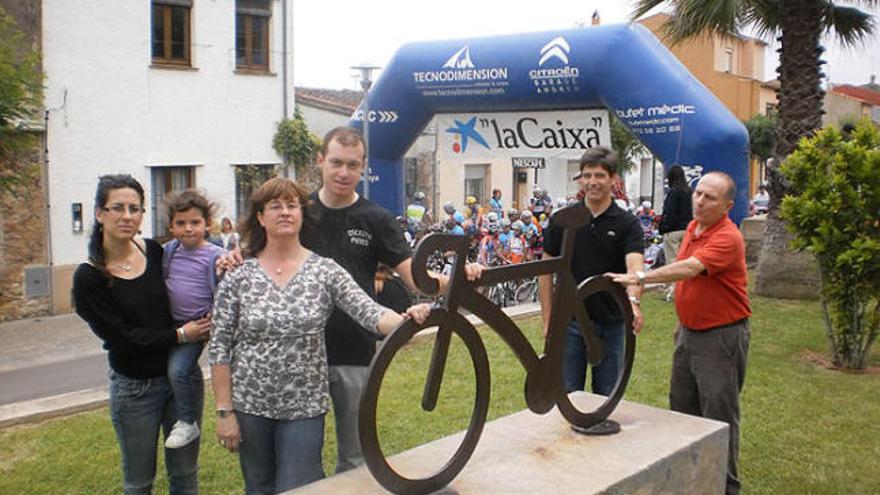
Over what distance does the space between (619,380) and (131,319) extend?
2186mm

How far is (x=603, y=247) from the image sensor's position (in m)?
4.36

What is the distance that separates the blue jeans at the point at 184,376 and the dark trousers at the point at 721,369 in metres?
2.37

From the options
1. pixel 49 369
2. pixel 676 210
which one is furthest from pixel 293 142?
pixel 676 210

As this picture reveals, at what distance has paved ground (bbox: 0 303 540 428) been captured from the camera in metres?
6.00

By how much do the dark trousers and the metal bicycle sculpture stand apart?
1.37 feet

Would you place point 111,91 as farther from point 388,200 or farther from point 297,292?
point 297,292

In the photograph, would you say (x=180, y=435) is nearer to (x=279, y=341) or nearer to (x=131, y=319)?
(x=131, y=319)

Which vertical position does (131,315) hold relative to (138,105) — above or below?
below

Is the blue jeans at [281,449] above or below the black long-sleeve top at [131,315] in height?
below

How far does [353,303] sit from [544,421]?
1321mm

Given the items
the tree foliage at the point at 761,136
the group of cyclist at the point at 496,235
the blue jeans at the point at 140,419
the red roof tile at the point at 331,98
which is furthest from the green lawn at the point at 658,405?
the tree foliage at the point at 761,136

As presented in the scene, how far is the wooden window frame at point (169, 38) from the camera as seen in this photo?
43.4 feet

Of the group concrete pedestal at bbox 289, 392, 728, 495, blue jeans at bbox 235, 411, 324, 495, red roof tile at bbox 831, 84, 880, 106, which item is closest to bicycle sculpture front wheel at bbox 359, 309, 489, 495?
concrete pedestal at bbox 289, 392, 728, 495

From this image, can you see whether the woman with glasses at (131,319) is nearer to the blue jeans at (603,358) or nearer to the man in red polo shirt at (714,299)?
the blue jeans at (603,358)
